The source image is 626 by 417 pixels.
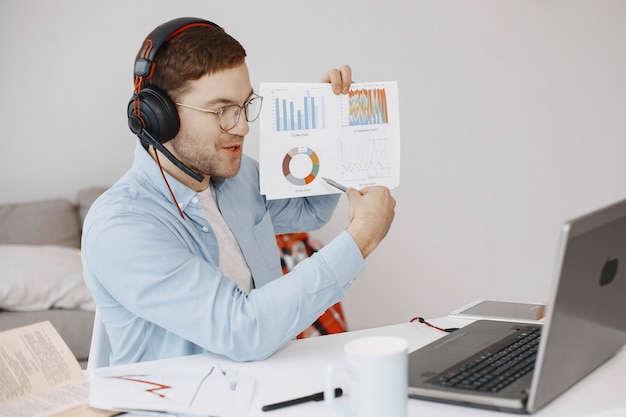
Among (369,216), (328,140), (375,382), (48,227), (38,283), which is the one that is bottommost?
(38,283)

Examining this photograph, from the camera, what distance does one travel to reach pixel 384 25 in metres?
3.38

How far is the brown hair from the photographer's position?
58.7 inches

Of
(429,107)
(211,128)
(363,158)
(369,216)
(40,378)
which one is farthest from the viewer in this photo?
(429,107)

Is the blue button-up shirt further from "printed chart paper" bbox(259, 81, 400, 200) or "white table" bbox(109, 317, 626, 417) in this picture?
"printed chart paper" bbox(259, 81, 400, 200)

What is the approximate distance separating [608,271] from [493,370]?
0.68ft

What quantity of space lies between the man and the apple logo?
43 centimetres

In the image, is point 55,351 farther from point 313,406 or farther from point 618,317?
point 618,317

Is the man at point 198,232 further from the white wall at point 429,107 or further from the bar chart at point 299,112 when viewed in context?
the white wall at point 429,107

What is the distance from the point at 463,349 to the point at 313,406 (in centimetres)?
28

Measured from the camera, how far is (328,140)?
1629 millimetres

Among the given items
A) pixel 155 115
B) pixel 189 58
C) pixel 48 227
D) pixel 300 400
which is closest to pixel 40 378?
pixel 300 400

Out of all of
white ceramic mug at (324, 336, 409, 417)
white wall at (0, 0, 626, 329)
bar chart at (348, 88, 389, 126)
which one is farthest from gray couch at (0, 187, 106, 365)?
white ceramic mug at (324, 336, 409, 417)

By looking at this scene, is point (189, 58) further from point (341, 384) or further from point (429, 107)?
point (429, 107)

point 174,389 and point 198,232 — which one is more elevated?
point 198,232
